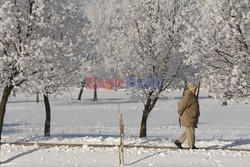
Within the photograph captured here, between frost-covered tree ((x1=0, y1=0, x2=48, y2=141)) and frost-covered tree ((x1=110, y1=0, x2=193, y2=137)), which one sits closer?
frost-covered tree ((x1=0, y1=0, x2=48, y2=141))

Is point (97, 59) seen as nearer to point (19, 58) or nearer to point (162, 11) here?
point (162, 11)

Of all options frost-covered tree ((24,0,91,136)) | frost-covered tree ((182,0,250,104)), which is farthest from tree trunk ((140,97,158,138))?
frost-covered tree ((182,0,250,104))

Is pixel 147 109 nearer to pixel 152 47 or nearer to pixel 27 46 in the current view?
pixel 152 47

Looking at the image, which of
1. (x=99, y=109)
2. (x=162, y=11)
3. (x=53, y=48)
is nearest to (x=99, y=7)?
(x=99, y=109)

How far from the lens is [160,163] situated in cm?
934

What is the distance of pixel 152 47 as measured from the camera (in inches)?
701

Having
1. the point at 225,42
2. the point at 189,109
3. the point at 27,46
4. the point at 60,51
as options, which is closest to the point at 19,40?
the point at 27,46

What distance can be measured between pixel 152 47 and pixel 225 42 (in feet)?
18.3

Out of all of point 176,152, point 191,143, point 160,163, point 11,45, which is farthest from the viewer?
point 11,45

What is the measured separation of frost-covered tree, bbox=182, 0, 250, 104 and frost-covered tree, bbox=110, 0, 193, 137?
4.68m

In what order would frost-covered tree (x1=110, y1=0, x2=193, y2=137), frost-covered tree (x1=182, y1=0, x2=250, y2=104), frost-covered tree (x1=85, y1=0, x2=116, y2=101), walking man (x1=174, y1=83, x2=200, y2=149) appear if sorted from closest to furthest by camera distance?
walking man (x1=174, y1=83, x2=200, y2=149) → frost-covered tree (x1=182, y1=0, x2=250, y2=104) → frost-covered tree (x1=110, y1=0, x2=193, y2=137) → frost-covered tree (x1=85, y1=0, x2=116, y2=101)

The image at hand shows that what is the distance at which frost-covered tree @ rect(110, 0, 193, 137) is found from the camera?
1783cm

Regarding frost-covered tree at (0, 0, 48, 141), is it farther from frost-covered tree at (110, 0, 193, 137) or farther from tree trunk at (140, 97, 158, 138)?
tree trunk at (140, 97, 158, 138)

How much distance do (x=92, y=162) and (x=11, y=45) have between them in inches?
239
